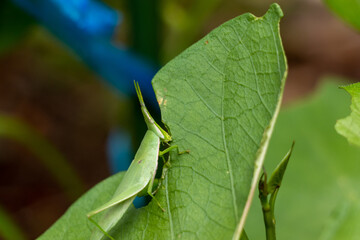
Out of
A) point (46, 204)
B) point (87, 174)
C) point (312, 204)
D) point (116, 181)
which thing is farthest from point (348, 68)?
point (116, 181)

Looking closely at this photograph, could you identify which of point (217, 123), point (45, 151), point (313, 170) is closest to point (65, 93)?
point (45, 151)

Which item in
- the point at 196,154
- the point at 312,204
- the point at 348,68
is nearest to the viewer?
the point at 196,154

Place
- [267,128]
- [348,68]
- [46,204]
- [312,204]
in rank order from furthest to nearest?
1. [348,68]
2. [46,204]
3. [312,204]
4. [267,128]

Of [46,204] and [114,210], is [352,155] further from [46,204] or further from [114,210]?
[46,204]

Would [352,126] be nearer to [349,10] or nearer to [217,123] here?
[217,123]

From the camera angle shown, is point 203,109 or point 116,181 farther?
point 116,181

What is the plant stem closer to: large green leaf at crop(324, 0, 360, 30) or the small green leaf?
the small green leaf
